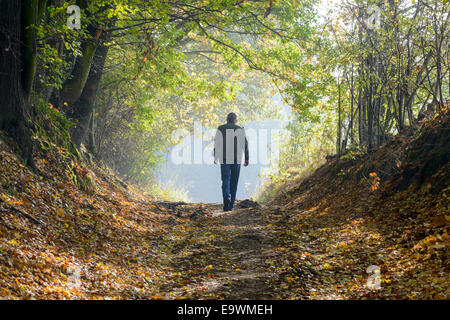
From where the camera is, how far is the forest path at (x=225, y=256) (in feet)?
15.2

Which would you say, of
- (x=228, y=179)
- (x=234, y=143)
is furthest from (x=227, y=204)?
(x=234, y=143)

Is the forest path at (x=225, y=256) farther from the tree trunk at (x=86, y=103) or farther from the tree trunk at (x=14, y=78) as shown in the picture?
the tree trunk at (x=86, y=103)

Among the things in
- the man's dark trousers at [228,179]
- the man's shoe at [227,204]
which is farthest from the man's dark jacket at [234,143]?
the man's shoe at [227,204]

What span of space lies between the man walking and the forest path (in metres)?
1.12

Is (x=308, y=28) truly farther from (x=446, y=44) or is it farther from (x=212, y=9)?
(x=446, y=44)

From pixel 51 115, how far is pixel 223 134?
4.41 metres

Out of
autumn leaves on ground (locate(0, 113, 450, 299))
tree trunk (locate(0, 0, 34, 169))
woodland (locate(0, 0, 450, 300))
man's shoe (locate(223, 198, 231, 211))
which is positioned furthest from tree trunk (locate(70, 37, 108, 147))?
man's shoe (locate(223, 198, 231, 211))

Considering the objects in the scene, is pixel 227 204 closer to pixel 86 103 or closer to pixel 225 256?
pixel 225 256

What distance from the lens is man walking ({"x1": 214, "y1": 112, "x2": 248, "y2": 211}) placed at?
10.7m

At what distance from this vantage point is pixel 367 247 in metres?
5.52

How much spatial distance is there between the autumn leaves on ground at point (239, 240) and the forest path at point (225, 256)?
0.07ft

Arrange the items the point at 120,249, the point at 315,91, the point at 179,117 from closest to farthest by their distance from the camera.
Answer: the point at 120,249, the point at 315,91, the point at 179,117

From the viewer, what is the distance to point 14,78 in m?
6.59
